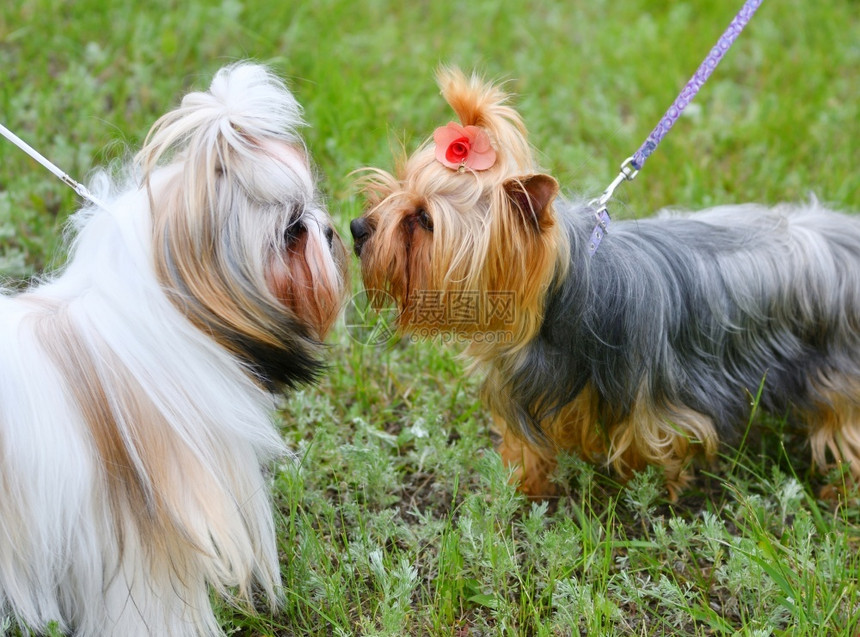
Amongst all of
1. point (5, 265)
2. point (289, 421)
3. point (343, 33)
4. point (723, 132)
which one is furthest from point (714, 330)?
point (343, 33)

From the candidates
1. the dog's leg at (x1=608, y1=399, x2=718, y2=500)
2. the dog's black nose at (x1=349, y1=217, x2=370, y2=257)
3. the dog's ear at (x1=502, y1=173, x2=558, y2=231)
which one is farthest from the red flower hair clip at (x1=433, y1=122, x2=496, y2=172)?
the dog's leg at (x1=608, y1=399, x2=718, y2=500)

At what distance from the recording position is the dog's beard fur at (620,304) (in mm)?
2633

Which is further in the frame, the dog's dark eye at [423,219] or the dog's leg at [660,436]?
the dog's leg at [660,436]

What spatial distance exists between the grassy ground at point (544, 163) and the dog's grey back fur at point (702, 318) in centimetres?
29

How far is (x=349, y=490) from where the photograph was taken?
10.8 feet

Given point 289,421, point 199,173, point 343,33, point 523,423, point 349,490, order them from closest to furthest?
point 199,173 < point 523,423 < point 349,490 < point 289,421 < point 343,33

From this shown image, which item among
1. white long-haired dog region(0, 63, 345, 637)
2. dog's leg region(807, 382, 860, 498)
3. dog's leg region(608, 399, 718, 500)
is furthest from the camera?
dog's leg region(807, 382, 860, 498)

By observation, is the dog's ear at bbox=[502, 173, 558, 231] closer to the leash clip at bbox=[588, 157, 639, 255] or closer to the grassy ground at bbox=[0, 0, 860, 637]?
the leash clip at bbox=[588, 157, 639, 255]

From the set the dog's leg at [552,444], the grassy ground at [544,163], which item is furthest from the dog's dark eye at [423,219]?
the dog's leg at [552,444]

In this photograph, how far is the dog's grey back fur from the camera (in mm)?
2834

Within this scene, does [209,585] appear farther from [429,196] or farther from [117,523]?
[429,196]

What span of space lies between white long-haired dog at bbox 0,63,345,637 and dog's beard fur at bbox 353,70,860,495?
0.45 meters

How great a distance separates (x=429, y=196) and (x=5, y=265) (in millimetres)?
2164

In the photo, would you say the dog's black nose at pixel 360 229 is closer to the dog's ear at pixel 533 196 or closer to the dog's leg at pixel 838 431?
the dog's ear at pixel 533 196
